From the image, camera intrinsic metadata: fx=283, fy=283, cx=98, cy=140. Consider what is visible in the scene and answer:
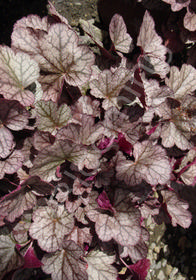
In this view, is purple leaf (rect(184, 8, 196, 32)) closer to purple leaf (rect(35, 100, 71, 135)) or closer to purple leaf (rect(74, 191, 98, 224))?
purple leaf (rect(35, 100, 71, 135))

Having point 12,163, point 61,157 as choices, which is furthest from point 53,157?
point 12,163

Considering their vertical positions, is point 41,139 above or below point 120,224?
above

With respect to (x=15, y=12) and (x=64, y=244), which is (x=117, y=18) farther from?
(x=64, y=244)

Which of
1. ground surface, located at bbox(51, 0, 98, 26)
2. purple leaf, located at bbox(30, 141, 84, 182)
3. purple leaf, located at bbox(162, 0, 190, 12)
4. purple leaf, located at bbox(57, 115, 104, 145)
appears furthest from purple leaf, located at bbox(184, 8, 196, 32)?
purple leaf, located at bbox(30, 141, 84, 182)

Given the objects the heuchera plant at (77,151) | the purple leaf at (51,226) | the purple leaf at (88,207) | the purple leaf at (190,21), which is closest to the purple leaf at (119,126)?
the heuchera plant at (77,151)

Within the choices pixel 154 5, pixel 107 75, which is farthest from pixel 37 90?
pixel 154 5

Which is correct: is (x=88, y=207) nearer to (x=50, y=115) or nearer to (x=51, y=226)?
(x=51, y=226)

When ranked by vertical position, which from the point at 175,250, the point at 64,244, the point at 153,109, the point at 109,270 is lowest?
the point at 175,250
